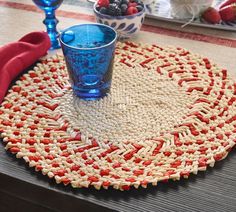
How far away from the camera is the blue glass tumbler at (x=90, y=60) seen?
595 millimetres

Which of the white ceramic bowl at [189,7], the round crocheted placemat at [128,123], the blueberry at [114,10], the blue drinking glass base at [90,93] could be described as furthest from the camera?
the white ceramic bowl at [189,7]

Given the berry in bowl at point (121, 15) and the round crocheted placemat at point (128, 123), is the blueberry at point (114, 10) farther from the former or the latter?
the round crocheted placemat at point (128, 123)

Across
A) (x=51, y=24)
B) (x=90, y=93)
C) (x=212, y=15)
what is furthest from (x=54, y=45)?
(x=212, y=15)

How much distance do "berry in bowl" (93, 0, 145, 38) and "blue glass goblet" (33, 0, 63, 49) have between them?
0.28 ft

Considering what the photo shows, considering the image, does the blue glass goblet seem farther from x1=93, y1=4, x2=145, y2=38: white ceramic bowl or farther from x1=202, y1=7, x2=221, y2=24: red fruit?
x1=202, y1=7, x2=221, y2=24: red fruit

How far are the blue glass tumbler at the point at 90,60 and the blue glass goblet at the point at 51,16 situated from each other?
0.14 m

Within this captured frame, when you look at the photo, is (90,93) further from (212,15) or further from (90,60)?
(212,15)

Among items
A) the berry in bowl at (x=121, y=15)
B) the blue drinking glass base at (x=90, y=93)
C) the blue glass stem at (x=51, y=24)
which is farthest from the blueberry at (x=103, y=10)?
the blue drinking glass base at (x=90, y=93)

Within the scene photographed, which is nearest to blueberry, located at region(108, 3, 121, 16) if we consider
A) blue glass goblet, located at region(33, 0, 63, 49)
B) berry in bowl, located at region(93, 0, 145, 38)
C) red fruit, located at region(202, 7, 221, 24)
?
berry in bowl, located at region(93, 0, 145, 38)

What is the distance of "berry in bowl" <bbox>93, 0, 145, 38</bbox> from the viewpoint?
0.79m

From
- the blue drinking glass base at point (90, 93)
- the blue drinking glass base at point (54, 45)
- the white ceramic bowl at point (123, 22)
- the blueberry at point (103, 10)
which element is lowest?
the blue drinking glass base at point (54, 45)

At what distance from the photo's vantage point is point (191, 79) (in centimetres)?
68

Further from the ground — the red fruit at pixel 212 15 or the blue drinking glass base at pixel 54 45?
the red fruit at pixel 212 15

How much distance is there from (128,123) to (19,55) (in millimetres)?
254
